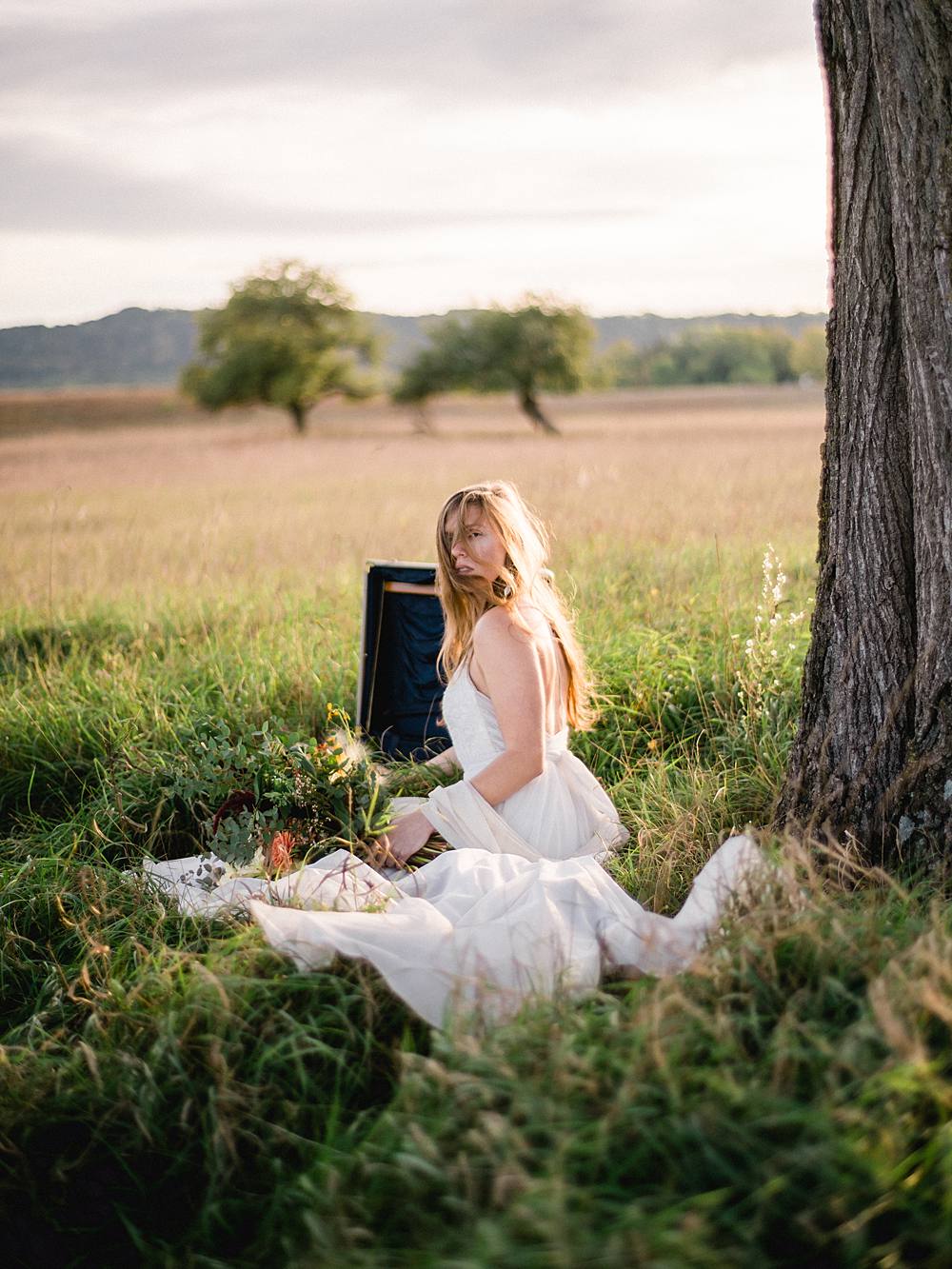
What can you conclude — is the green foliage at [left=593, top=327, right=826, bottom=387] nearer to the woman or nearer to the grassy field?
the grassy field

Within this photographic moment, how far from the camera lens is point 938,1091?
1.64m

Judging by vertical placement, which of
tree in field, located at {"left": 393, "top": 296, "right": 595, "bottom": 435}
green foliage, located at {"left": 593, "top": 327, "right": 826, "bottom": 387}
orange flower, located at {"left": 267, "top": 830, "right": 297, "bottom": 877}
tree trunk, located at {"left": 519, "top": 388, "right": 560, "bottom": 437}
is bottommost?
orange flower, located at {"left": 267, "top": 830, "right": 297, "bottom": 877}

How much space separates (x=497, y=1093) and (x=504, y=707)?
1.67 meters

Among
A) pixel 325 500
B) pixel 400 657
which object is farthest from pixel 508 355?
pixel 400 657

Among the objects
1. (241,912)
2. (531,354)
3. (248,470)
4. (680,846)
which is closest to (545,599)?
(680,846)

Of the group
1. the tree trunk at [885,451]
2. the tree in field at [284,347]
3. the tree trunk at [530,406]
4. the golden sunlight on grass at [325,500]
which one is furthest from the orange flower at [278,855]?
the tree trunk at [530,406]

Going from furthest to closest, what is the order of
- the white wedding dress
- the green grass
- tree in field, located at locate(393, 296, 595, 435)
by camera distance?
tree in field, located at locate(393, 296, 595, 435) < the white wedding dress < the green grass

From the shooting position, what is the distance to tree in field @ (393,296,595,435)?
4959 cm

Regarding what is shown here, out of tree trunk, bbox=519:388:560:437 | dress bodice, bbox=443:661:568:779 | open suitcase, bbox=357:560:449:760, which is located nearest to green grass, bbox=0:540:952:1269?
dress bodice, bbox=443:661:568:779

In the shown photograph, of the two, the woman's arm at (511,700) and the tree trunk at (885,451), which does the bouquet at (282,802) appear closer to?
the woman's arm at (511,700)

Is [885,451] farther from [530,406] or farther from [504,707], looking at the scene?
[530,406]

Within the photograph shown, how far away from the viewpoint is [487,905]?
8.86ft

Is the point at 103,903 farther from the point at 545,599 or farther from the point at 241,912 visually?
the point at 545,599

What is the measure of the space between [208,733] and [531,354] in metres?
47.8
